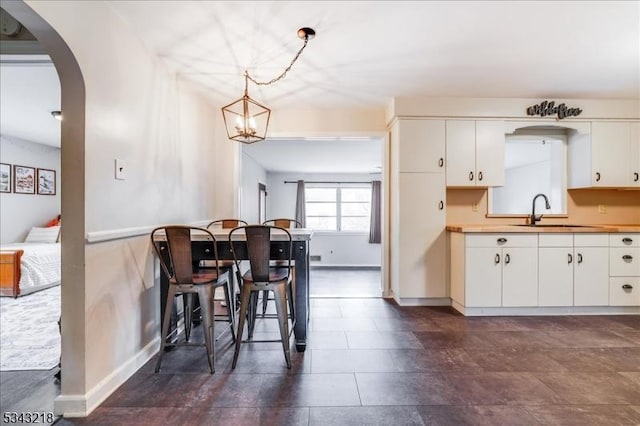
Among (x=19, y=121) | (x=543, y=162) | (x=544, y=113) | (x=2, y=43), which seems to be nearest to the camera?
(x=2, y=43)

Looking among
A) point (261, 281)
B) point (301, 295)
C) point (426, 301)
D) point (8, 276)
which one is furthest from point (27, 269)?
point (426, 301)

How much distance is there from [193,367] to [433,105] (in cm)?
346

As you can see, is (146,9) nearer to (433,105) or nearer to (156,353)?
(156,353)

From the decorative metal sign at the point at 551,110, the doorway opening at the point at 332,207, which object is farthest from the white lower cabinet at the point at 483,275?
the doorway opening at the point at 332,207

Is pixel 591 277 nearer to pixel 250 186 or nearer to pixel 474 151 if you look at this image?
pixel 474 151

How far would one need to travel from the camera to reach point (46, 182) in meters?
5.63

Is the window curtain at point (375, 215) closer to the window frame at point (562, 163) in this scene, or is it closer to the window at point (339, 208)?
the window at point (339, 208)

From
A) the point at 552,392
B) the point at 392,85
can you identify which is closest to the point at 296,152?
the point at 392,85

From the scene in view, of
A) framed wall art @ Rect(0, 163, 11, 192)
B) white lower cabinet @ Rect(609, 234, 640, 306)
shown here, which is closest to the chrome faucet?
white lower cabinet @ Rect(609, 234, 640, 306)

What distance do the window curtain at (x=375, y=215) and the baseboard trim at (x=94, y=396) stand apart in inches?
229

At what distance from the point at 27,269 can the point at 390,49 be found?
17.7 ft

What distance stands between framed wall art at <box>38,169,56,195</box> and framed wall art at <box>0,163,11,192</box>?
1.65 ft

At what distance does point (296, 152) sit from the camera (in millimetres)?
5270

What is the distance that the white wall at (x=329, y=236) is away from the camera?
24.1 feet
